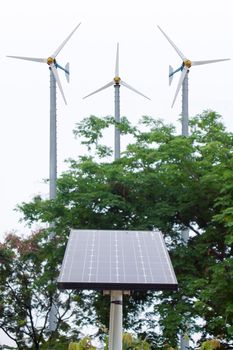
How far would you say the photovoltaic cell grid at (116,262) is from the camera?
22.3 feet

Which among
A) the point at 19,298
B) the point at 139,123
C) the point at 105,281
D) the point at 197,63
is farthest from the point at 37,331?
the point at 105,281

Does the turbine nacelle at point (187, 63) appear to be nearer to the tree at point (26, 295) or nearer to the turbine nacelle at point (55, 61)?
the turbine nacelle at point (55, 61)

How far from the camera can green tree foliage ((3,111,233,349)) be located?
49.0 feet

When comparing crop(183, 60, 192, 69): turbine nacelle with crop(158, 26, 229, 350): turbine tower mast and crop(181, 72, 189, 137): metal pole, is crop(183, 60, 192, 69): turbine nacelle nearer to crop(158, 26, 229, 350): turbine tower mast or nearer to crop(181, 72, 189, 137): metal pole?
crop(158, 26, 229, 350): turbine tower mast

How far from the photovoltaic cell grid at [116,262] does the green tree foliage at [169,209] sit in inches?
244

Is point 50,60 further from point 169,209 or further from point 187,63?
point 169,209

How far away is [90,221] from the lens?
55.7 ft

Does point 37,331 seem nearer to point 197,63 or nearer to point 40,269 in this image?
point 40,269

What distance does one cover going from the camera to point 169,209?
16.0 meters

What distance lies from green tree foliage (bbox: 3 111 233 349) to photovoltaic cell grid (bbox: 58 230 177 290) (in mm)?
6190

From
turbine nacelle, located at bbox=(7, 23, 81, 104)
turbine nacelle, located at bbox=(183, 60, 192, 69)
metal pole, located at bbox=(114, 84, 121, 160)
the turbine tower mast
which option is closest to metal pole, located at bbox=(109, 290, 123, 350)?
the turbine tower mast

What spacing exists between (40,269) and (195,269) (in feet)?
20.0

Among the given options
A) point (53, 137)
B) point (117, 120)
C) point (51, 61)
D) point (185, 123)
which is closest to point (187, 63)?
point (117, 120)

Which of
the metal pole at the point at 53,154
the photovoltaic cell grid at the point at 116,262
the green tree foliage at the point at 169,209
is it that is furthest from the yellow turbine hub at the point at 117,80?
the photovoltaic cell grid at the point at 116,262
